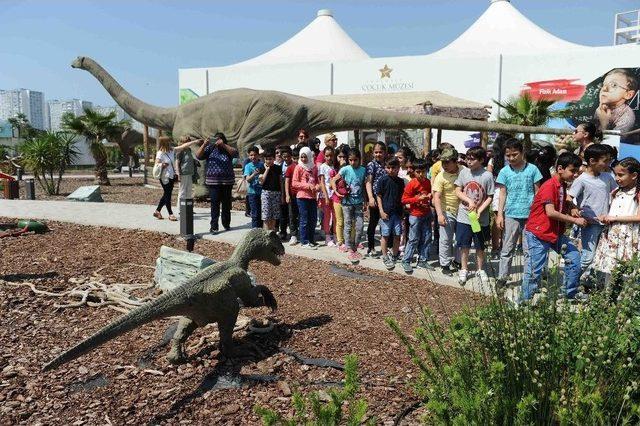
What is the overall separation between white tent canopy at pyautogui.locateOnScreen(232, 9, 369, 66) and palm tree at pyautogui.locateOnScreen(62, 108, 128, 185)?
15.4 m

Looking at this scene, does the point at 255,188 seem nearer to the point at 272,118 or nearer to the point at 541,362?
the point at 272,118

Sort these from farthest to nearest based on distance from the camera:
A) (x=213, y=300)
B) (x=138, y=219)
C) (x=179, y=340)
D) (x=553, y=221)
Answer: (x=138, y=219) → (x=553, y=221) → (x=179, y=340) → (x=213, y=300)

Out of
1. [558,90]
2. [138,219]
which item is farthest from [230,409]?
[558,90]

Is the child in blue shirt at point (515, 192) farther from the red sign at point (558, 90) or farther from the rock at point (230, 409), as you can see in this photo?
the red sign at point (558, 90)

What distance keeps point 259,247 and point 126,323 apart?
1.23 m

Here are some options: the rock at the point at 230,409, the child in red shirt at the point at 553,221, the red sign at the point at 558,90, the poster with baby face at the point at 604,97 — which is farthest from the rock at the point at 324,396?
the red sign at the point at 558,90

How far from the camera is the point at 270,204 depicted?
736 cm

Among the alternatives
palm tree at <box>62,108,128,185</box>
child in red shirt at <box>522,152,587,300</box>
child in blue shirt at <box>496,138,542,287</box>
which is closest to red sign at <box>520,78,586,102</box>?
palm tree at <box>62,108,128,185</box>

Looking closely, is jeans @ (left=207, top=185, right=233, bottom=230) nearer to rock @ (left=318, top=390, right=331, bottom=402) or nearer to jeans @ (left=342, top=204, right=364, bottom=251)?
jeans @ (left=342, top=204, right=364, bottom=251)

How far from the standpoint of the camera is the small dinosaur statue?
3133 mm

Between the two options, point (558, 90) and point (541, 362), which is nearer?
point (541, 362)

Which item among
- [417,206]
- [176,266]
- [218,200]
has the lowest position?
[176,266]

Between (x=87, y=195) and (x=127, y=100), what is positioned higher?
(x=127, y=100)

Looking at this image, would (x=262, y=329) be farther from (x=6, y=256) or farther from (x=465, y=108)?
(x=465, y=108)
